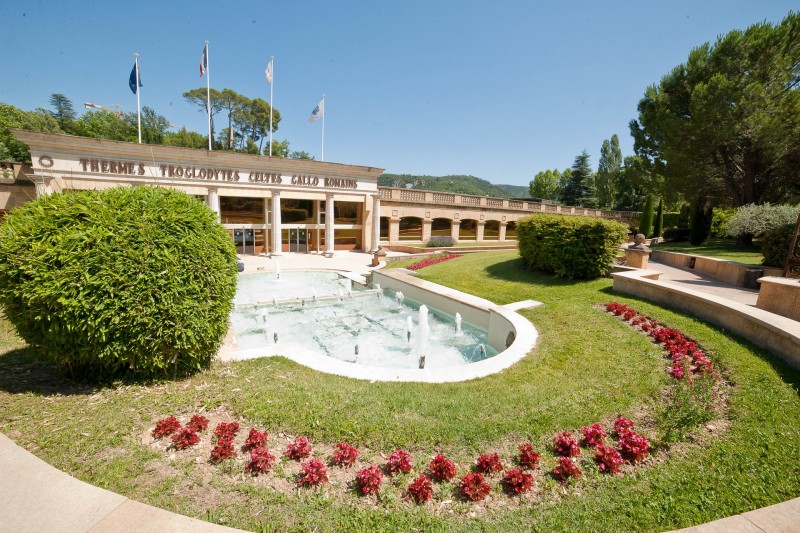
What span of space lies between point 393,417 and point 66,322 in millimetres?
4584

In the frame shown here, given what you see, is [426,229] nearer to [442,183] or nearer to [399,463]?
[399,463]

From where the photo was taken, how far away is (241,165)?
1004 inches

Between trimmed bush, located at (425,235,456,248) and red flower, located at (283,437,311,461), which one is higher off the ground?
trimmed bush, located at (425,235,456,248)

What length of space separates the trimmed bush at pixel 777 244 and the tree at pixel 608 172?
54242mm

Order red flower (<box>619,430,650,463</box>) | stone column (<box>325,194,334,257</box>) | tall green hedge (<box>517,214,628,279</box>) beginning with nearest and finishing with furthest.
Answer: red flower (<box>619,430,650,463</box>), tall green hedge (<box>517,214,628,279</box>), stone column (<box>325,194,334,257</box>)

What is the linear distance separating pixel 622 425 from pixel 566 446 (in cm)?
104

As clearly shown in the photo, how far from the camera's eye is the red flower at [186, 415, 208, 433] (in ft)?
13.8

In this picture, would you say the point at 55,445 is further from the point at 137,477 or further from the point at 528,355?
the point at 528,355

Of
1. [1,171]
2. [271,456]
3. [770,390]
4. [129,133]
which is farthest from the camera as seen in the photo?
[129,133]

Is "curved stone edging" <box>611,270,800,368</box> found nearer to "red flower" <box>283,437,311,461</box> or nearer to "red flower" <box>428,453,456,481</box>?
"red flower" <box>428,453,456,481</box>

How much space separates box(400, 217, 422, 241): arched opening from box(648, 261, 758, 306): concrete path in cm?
2162

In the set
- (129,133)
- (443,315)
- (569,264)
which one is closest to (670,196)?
(569,264)

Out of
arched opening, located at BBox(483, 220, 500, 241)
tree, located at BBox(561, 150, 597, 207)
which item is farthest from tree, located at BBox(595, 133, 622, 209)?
arched opening, located at BBox(483, 220, 500, 241)

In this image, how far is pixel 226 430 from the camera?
4.09 m
